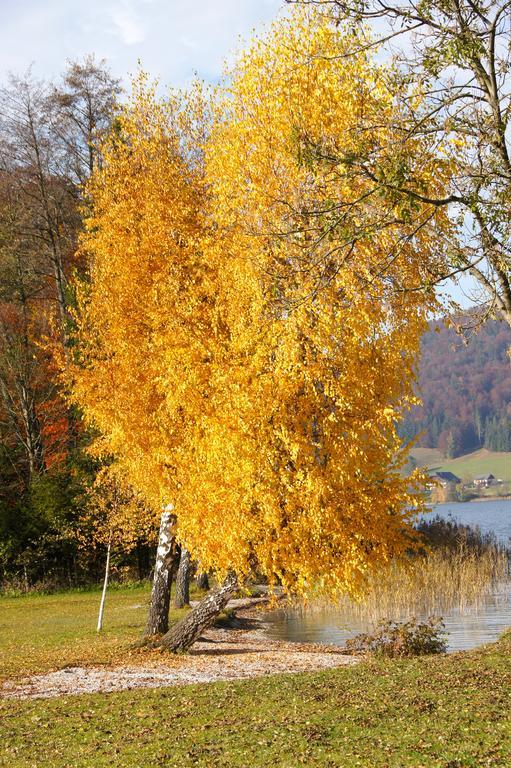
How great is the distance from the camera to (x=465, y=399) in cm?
18025

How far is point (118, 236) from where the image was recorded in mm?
16094

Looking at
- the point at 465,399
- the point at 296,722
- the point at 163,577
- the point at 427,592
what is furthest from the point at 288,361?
the point at 465,399

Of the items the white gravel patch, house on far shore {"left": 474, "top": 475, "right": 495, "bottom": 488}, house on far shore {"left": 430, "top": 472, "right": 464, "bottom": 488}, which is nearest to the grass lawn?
the white gravel patch

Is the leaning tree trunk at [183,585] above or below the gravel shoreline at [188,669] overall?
above

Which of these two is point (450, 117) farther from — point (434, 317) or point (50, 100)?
point (50, 100)

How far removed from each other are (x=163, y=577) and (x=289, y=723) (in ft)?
26.0

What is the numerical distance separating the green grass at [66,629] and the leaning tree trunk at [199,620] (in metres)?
0.94

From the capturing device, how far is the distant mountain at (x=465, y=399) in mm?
163500

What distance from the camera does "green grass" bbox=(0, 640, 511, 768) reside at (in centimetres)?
754

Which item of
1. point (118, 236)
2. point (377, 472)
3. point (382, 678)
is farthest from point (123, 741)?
point (118, 236)

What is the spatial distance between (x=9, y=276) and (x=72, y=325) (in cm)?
528

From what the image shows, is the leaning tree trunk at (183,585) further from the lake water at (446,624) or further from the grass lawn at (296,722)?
the grass lawn at (296,722)

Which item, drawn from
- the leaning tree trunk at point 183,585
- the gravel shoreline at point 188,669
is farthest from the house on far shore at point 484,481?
the gravel shoreline at point 188,669

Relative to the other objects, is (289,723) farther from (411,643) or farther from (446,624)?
(446,624)
